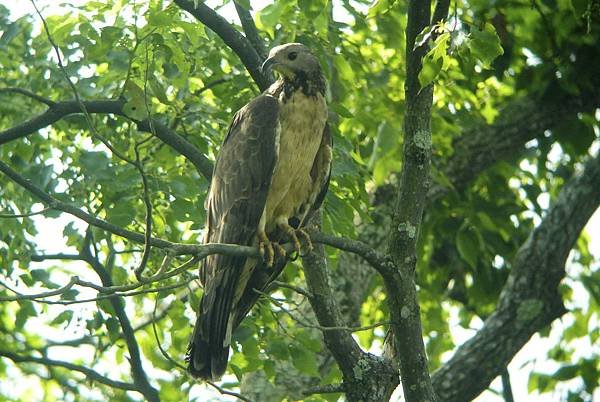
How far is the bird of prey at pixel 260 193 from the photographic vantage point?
450 centimetres

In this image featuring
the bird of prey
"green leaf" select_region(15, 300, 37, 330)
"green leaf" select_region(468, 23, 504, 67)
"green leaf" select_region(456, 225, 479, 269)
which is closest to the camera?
"green leaf" select_region(468, 23, 504, 67)

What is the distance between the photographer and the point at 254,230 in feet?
15.1

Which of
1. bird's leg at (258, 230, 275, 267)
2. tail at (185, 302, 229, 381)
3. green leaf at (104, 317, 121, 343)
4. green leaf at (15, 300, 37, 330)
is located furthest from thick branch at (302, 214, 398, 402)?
green leaf at (15, 300, 37, 330)

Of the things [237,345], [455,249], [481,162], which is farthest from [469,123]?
[237,345]

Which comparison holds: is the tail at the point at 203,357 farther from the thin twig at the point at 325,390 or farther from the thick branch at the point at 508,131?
the thick branch at the point at 508,131

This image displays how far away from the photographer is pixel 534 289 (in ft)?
20.0

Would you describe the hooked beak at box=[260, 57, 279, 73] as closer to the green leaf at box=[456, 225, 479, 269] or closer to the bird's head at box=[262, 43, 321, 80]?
the bird's head at box=[262, 43, 321, 80]

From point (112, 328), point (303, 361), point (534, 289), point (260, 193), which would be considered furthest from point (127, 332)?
point (534, 289)

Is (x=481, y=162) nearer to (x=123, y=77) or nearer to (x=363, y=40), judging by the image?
(x=363, y=40)

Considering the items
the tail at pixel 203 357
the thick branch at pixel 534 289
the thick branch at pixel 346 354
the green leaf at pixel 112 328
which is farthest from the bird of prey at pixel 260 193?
the thick branch at pixel 534 289

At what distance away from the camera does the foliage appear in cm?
459

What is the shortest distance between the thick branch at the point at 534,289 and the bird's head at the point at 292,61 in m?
1.80

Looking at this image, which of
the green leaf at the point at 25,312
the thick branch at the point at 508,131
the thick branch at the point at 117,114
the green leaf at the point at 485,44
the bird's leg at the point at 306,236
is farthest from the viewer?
the thick branch at the point at 508,131

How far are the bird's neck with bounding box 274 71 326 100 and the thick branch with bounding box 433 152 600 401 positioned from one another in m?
1.72
